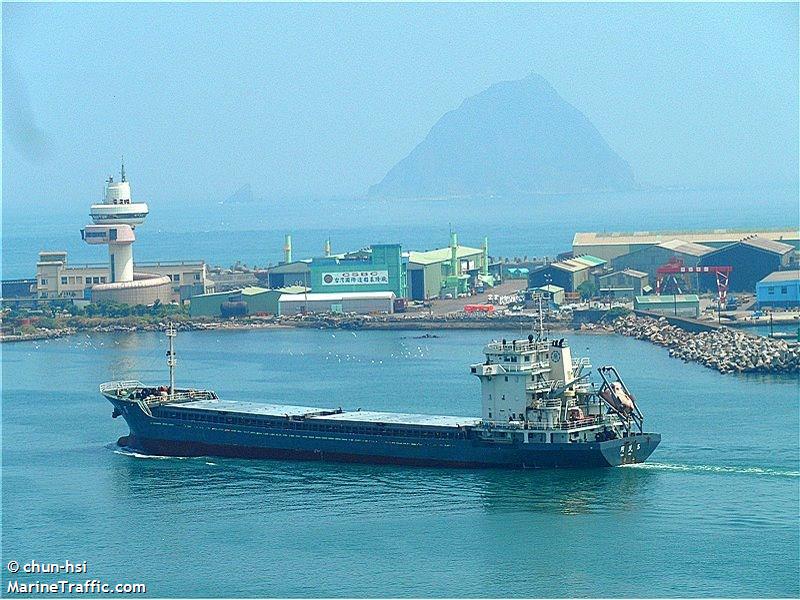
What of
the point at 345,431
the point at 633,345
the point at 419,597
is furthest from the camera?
the point at 633,345

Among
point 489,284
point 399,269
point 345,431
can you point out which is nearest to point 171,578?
point 345,431

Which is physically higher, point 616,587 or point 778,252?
point 778,252

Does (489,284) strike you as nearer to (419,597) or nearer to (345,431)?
(345,431)

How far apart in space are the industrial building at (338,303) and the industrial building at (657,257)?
293 inches

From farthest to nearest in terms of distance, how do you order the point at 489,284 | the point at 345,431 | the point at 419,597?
the point at 489,284 < the point at 345,431 < the point at 419,597

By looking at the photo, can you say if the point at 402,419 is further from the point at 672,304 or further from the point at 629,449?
the point at 672,304

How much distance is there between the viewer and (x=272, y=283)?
51.9m

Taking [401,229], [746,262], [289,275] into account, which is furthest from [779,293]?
[401,229]

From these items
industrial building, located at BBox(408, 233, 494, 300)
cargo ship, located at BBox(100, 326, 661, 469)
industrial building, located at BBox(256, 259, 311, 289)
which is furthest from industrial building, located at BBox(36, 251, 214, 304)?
cargo ship, located at BBox(100, 326, 661, 469)

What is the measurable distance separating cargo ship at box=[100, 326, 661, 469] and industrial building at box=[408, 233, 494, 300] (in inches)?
1019

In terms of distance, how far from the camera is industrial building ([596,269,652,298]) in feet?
155

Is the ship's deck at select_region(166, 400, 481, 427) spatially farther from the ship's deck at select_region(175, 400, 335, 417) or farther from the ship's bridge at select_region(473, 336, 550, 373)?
the ship's bridge at select_region(473, 336, 550, 373)

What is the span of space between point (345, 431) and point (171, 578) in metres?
6.50

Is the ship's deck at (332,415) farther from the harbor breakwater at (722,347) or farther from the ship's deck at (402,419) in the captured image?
the harbor breakwater at (722,347)
